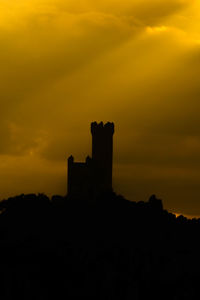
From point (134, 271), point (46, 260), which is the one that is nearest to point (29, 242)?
point (46, 260)

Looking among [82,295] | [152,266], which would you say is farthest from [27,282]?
[152,266]

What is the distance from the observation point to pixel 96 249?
16038 centimetres

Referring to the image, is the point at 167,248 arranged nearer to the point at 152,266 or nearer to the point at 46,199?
the point at 152,266

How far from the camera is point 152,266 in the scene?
15912 centimetres

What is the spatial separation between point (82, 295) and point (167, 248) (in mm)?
Answer: 17466

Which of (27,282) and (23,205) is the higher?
(23,205)

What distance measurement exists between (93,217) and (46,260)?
1017cm

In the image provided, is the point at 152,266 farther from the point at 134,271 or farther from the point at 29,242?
the point at 29,242

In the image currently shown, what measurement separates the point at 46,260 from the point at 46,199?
44.2ft

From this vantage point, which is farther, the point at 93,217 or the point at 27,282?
→ the point at 93,217

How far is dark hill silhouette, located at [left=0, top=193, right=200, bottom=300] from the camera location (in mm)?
153750

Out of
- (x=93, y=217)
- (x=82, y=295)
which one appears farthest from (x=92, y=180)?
(x=82, y=295)

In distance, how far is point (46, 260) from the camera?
15875cm

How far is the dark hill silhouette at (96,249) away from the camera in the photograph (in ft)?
504
